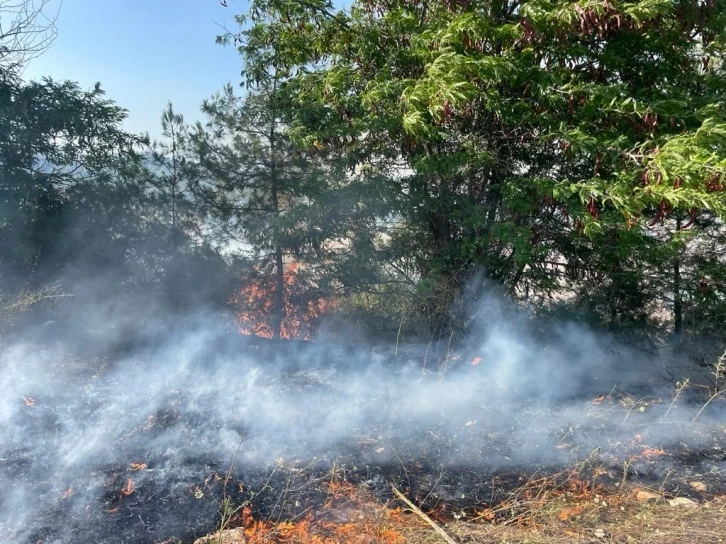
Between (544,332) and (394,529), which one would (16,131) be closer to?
(394,529)

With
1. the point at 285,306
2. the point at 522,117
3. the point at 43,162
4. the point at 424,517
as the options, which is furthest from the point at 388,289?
the point at 43,162

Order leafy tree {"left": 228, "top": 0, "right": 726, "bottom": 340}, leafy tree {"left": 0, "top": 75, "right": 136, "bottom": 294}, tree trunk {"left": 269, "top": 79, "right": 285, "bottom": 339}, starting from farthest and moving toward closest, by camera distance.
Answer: tree trunk {"left": 269, "top": 79, "right": 285, "bottom": 339} < leafy tree {"left": 0, "top": 75, "right": 136, "bottom": 294} < leafy tree {"left": 228, "top": 0, "right": 726, "bottom": 340}

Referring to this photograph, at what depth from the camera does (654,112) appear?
4703 mm

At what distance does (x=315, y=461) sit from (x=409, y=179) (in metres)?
4.06

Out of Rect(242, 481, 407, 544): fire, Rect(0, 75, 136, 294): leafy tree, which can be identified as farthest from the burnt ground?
Rect(0, 75, 136, 294): leafy tree

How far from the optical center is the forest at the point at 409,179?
4773 mm

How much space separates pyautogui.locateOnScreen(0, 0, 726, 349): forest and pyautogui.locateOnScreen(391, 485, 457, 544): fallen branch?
303 cm

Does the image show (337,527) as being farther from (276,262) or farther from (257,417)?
(276,262)

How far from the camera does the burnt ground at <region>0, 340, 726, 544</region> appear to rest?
3.49m

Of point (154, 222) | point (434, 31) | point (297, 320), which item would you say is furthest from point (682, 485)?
point (154, 222)

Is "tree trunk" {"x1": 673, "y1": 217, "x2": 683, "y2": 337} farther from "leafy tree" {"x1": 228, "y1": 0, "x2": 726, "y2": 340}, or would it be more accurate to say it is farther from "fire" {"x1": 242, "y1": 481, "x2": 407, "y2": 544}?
"fire" {"x1": 242, "y1": 481, "x2": 407, "y2": 544}

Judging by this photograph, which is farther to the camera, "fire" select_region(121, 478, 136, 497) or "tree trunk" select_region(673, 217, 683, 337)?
"tree trunk" select_region(673, 217, 683, 337)

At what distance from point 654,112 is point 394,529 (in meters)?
4.30

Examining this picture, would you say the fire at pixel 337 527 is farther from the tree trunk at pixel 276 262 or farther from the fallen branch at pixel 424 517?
the tree trunk at pixel 276 262
